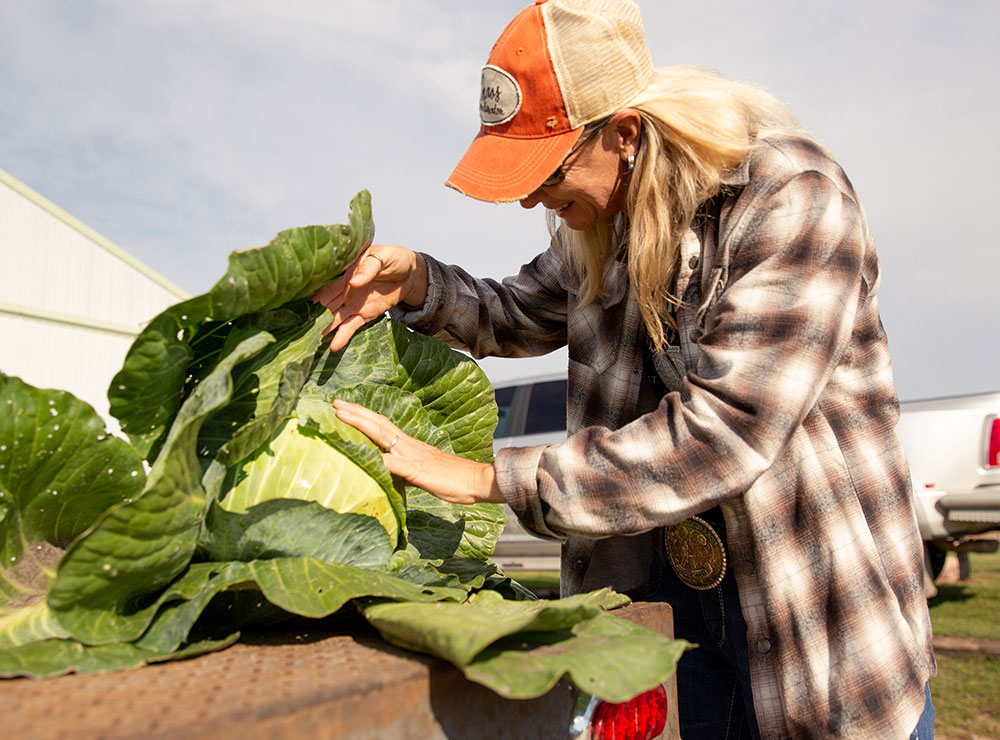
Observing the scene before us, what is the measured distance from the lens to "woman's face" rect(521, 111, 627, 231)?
1584 mm

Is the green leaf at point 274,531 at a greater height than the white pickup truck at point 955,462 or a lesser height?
greater

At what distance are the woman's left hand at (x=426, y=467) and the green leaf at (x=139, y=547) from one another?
356 mm

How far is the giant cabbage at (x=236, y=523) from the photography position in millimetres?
995

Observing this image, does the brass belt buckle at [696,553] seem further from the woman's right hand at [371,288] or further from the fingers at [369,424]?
the woman's right hand at [371,288]

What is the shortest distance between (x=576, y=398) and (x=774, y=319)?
2.24 feet

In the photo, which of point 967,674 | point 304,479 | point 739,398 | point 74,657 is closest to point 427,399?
point 304,479

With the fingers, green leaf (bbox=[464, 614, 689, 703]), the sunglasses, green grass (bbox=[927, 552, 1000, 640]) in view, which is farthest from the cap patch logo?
green grass (bbox=[927, 552, 1000, 640])

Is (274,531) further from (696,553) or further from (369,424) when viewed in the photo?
(696,553)

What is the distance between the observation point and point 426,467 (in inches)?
58.4

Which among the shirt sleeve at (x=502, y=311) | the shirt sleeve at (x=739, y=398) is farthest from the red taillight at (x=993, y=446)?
the shirt sleeve at (x=739, y=398)

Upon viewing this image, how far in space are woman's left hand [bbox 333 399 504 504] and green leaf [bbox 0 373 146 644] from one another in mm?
409

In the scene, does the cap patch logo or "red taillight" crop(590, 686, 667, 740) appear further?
the cap patch logo

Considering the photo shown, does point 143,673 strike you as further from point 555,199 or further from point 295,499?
point 555,199

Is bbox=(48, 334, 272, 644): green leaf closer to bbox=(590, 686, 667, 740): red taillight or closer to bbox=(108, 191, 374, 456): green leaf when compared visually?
bbox=(108, 191, 374, 456): green leaf
